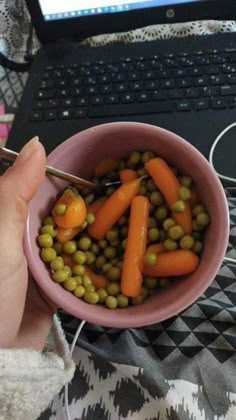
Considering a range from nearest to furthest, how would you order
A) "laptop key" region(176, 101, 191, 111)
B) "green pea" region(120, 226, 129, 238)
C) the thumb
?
the thumb < "green pea" region(120, 226, 129, 238) < "laptop key" region(176, 101, 191, 111)

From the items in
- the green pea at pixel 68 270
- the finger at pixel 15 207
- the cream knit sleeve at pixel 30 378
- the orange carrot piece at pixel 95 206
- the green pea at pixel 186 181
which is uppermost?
the finger at pixel 15 207

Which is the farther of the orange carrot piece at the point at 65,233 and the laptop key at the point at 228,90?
the laptop key at the point at 228,90

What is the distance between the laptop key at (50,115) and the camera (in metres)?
0.69

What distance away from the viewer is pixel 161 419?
19.5 inches

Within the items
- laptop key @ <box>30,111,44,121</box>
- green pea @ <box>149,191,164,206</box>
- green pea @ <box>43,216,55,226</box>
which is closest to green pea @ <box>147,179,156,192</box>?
green pea @ <box>149,191,164,206</box>

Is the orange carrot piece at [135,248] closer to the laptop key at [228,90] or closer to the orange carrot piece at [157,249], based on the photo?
the orange carrot piece at [157,249]

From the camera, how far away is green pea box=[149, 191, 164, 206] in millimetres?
547

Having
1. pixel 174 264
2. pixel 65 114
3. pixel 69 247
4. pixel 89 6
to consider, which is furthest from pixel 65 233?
pixel 89 6

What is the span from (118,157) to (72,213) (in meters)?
0.09

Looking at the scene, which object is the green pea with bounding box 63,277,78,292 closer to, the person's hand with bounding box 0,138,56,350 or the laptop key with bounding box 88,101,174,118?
the person's hand with bounding box 0,138,56,350

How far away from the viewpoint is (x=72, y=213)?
0.52 m

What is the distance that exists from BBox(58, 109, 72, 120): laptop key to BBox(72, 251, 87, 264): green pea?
23 centimetres

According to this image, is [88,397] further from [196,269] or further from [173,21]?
[173,21]

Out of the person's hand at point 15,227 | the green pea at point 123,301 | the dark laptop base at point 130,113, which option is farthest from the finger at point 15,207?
the dark laptop base at point 130,113
